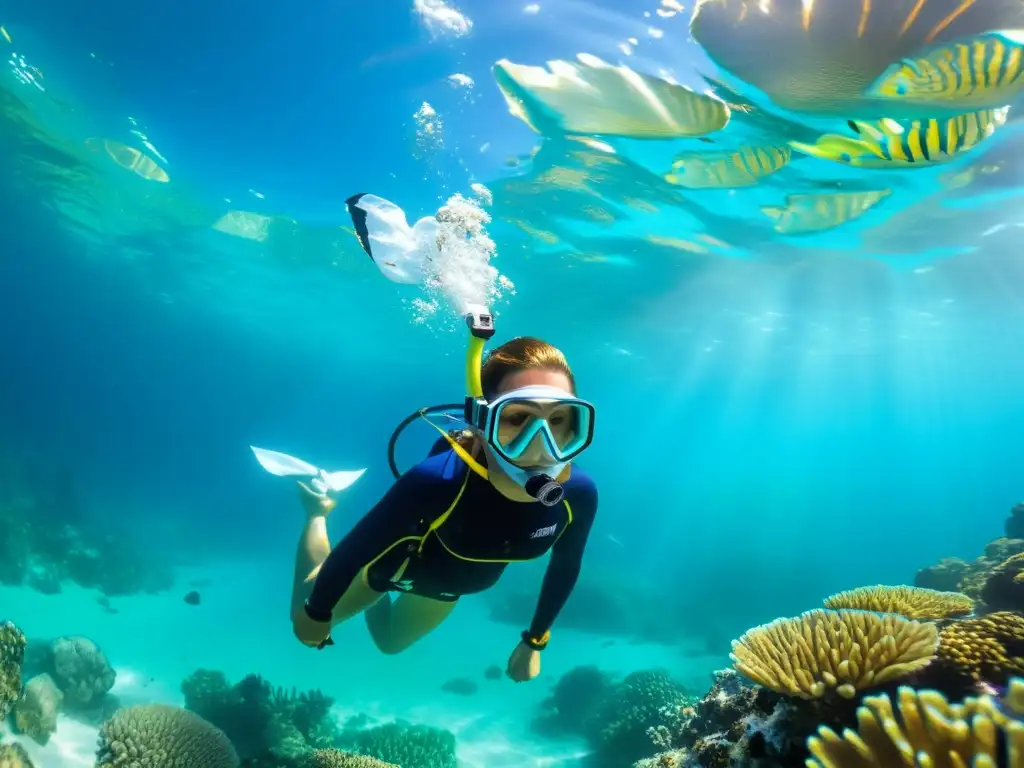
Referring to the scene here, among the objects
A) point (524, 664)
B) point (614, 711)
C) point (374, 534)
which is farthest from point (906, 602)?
point (614, 711)

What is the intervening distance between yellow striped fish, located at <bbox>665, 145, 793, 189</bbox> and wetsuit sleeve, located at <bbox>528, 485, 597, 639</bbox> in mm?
10698

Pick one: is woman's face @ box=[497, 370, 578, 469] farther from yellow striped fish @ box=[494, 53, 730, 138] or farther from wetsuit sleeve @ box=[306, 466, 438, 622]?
yellow striped fish @ box=[494, 53, 730, 138]

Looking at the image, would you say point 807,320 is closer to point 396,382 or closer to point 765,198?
point 765,198

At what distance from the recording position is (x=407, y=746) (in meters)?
8.48

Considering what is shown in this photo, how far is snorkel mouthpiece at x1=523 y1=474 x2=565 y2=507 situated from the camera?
113 inches

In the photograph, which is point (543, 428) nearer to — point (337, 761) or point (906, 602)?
point (906, 602)

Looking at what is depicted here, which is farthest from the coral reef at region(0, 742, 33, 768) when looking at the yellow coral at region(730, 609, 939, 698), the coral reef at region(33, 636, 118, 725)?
the coral reef at region(33, 636, 118, 725)

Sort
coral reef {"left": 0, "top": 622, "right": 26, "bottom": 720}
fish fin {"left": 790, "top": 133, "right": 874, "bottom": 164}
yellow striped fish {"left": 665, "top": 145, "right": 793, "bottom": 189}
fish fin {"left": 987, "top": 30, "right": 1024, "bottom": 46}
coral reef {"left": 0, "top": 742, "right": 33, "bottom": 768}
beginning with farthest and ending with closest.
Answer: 1. yellow striped fish {"left": 665, "top": 145, "right": 793, "bottom": 189}
2. fish fin {"left": 790, "top": 133, "right": 874, "bottom": 164}
3. fish fin {"left": 987, "top": 30, "right": 1024, "bottom": 46}
4. coral reef {"left": 0, "top": 622, "right": 26, "bottom": 720}
5. coral reef {"left": 0, "top": 742, "right": 33, "bottom": 768}

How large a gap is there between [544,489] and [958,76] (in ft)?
24.1

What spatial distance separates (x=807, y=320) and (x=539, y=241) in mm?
17118

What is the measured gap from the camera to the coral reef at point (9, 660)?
16.3 ft

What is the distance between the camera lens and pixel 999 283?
21188 mm

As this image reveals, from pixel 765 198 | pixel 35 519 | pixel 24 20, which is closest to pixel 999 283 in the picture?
pixel 765 198

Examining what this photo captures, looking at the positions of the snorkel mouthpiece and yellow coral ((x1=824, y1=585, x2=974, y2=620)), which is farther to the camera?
yellow coral ((x1=824, y1=585, x2=974, y2=620))
